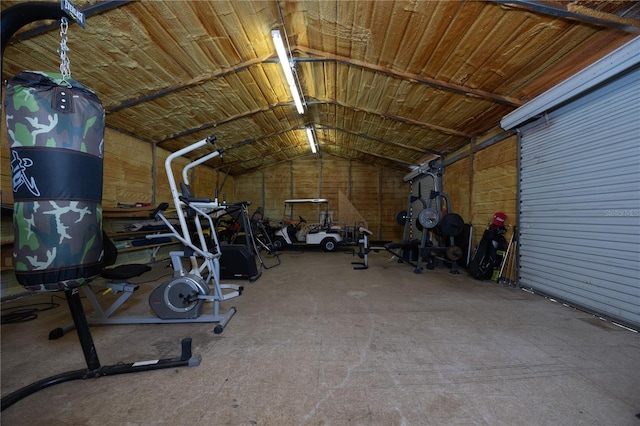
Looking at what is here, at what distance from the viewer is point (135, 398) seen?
154 cm

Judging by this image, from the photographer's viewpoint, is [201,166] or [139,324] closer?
[139,324]

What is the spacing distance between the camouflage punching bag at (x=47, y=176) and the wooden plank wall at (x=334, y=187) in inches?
322

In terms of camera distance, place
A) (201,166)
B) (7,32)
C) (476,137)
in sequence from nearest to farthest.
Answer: (7,32)
(476,137)
(201,166)

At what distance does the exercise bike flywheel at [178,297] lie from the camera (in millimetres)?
2494

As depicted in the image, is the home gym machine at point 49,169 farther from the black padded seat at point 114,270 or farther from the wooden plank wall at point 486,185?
the wooden plank wall at point 486,185

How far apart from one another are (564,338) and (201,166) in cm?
851

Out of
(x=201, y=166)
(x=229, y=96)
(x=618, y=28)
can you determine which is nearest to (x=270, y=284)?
(x=229, y=96)

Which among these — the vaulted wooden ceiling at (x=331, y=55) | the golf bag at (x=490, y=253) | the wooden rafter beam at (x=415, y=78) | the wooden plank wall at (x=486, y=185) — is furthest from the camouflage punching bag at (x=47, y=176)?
the wooden plank wall at (x=486, y=185)

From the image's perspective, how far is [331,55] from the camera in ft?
12.4

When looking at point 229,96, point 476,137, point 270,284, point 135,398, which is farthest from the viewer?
point 476,137

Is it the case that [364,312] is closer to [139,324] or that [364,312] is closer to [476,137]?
[139,324]

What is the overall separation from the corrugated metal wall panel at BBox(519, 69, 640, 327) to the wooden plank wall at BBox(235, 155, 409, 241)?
566 cm

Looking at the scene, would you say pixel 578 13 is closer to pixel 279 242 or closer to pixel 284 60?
pixel 284 60

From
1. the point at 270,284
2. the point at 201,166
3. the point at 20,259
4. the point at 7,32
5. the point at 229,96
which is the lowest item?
the point at 270,284
